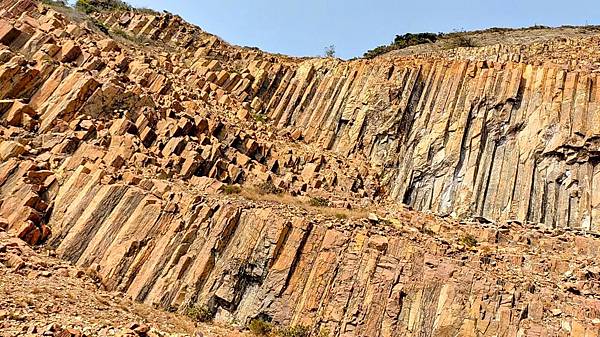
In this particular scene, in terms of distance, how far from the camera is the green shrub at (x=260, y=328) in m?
15.4

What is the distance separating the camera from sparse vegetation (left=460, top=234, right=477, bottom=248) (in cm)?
1970

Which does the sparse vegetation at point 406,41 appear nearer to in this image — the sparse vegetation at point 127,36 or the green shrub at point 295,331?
the sparse vegetation at point 127,36

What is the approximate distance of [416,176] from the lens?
26.9 m

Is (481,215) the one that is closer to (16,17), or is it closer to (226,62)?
(226,62)

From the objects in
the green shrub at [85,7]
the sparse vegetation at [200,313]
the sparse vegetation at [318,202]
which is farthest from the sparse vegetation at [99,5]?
the sparse vegetation at [200,313]

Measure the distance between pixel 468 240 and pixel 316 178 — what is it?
828 centimetres

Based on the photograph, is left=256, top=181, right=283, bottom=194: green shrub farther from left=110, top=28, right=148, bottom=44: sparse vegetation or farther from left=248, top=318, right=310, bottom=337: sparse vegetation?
left=110, top=28, right=148, bottom=44: sparse vegetation

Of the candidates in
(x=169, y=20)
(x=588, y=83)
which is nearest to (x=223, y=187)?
(x=588, y=83)

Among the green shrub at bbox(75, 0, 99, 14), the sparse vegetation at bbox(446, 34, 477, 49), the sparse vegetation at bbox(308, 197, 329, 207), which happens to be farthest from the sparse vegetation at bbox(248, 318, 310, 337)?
the green shrub at bbox(75, 0, 99, 14)

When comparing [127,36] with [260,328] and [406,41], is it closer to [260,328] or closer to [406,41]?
[406,41]

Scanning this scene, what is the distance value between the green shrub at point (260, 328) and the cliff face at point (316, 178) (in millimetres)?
451

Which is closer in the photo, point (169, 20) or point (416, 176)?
point (416, 176)

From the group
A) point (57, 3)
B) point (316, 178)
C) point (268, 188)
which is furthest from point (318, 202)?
point (57, 3)

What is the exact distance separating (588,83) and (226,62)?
74.0ft
